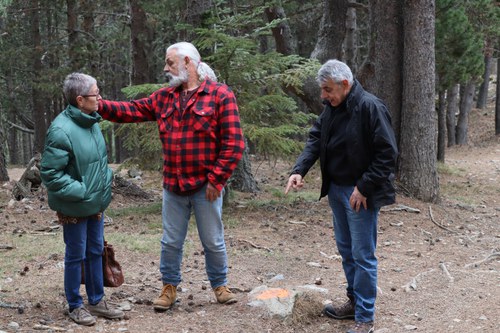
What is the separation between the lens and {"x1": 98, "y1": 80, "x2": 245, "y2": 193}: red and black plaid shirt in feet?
15.5

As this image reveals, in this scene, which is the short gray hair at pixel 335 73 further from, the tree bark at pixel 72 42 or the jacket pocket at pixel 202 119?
the tree bark at pixel 72 42

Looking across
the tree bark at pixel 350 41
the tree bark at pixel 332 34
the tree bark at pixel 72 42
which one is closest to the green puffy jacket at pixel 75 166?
the tree bark at pixel 332 34

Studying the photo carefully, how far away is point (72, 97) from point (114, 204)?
6.40m

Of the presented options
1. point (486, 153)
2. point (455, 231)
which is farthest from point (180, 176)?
point (486, 153)

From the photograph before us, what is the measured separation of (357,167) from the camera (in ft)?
14.6

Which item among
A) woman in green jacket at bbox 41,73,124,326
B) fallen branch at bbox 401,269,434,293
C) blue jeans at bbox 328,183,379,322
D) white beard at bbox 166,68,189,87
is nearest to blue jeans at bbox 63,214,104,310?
woman in green jacket at bbox 41,73,124,326

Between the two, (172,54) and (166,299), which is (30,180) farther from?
(172,54)

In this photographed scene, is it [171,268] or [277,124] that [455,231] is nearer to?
[277,124]

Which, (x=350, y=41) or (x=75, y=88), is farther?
(x=350, y=41)

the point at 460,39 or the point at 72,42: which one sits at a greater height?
the point at 72,42

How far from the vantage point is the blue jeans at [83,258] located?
4.55 m

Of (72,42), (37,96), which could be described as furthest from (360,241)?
(37,96)

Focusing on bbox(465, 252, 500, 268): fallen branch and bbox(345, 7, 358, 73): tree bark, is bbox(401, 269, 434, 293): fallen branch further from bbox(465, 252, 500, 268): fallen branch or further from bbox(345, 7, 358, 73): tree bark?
bbox(345, 7, 358, 73): tree bark

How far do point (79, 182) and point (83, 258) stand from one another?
0.62 metres
